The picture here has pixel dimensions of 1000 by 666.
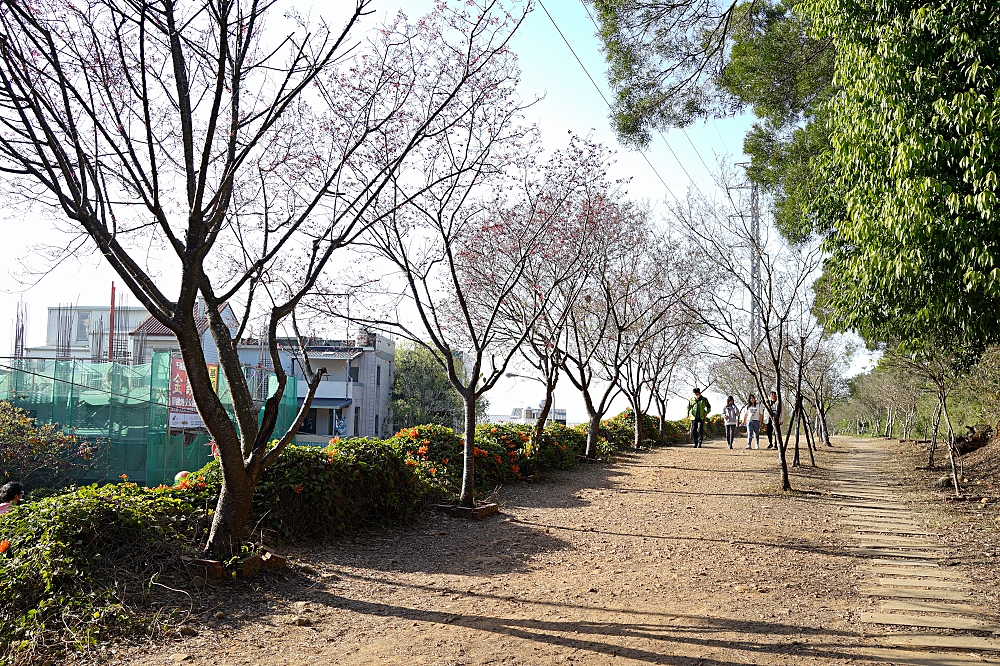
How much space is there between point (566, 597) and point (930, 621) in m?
2.42

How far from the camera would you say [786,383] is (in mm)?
23922

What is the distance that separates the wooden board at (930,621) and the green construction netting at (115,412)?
33.4 feet

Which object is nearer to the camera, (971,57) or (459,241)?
(971,57)

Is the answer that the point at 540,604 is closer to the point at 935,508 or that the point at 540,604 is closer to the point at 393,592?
the point at 393,592

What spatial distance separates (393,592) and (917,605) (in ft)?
12.5

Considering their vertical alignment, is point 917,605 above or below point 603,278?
below

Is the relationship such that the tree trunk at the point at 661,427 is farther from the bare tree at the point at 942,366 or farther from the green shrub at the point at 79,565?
the green shrub at the point at 79,565

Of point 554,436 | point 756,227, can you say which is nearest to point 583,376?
point 554,436

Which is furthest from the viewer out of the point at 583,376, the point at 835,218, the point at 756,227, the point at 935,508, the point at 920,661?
the point at 583,376

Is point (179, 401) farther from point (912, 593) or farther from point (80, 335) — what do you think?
point (80, 335)

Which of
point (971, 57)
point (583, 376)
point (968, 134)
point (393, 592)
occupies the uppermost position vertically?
point (971, 57)

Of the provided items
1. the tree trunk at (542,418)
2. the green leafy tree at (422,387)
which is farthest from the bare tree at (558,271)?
the green leafy tree at (422,387)

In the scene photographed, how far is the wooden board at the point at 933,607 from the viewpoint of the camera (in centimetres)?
505

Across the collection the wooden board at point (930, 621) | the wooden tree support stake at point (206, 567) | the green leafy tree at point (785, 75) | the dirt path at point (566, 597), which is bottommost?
the dirt path at point (566, 597)
